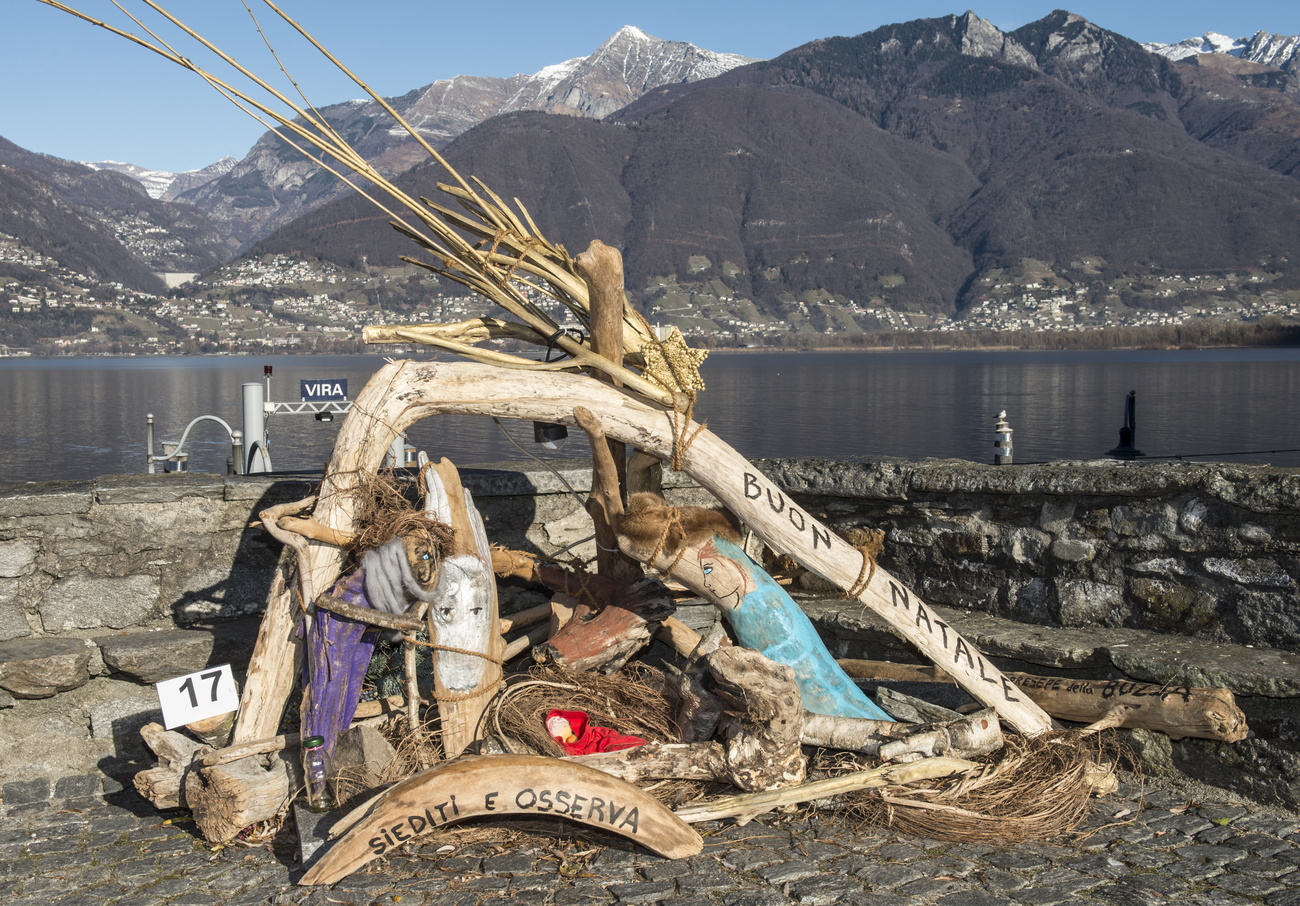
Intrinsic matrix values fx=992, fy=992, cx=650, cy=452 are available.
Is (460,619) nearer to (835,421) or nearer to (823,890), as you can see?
(823,890)

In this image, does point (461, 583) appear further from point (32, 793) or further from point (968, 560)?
point (968, 560)

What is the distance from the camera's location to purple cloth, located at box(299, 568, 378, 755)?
3592 mm

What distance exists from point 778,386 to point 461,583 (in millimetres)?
79148

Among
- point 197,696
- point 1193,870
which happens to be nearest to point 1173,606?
point 1193,870

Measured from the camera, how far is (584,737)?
3748 millimetres

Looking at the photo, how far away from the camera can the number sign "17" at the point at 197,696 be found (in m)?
3.75

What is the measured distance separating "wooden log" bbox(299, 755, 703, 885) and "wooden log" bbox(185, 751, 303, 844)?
1.59 feet

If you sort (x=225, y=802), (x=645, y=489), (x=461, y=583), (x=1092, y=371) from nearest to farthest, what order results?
(x=225, y=802) → (x=461, y=583) → (x=645, y=489) → (x=1092, y=371)

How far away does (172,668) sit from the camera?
4.14 m

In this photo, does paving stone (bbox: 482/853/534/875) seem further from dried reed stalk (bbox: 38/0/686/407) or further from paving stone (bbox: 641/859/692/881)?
dried reed stalk (bbox: 38/0/686/407)

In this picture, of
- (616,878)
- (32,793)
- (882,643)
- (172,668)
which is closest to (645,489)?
(882,643)

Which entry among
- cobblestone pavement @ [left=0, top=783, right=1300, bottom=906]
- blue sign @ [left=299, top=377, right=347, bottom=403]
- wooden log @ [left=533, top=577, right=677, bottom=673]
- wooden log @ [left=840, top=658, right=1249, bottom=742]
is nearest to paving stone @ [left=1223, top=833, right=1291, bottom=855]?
cobblestone pavement @ [left=0, top=783, right=1300, bottom=906]

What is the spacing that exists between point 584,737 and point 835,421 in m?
48.9

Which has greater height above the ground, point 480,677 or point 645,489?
point 645,489
